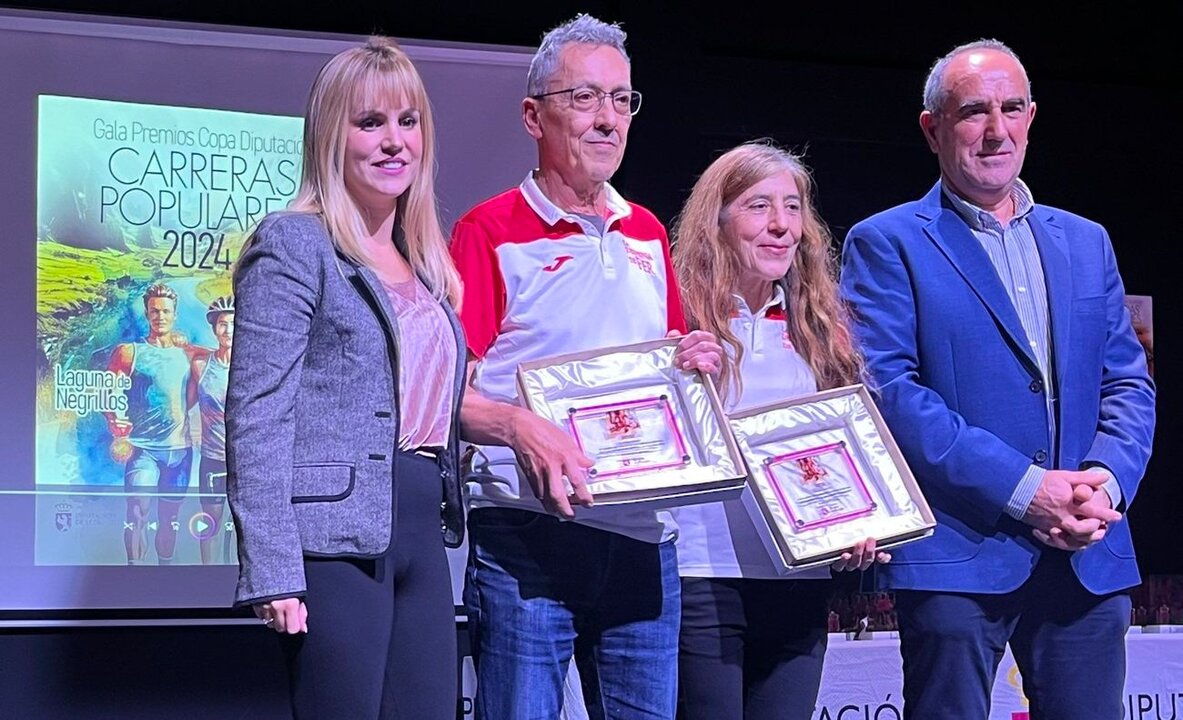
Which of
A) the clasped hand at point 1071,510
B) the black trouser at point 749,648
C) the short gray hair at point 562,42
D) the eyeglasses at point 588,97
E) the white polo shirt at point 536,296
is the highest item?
the short gray hair at point 562,42

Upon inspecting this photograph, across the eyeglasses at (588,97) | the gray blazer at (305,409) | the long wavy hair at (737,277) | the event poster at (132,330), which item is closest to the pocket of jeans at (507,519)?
the gray blazer at (305,409)

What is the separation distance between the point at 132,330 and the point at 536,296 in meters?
2.21

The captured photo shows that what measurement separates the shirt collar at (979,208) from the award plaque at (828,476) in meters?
0.46

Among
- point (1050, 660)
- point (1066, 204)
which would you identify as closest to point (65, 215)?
point (1050, 660)

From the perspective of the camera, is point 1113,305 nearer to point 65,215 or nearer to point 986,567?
point 986,567

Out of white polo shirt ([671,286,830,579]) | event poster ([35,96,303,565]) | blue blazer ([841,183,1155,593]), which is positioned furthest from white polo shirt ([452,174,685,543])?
event poster ([35,96,303,565])

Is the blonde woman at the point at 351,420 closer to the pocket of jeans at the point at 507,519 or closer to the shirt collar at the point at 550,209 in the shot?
the pocket of jeans at the point at 507,519

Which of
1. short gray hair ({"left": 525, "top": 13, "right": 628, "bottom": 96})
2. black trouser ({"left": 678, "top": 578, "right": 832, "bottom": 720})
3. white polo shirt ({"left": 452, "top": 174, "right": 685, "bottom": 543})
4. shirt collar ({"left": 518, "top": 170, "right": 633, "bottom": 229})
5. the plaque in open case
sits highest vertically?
short gray hair ({"left": 525, "top": 13, "right": 628, "bottom": 96})

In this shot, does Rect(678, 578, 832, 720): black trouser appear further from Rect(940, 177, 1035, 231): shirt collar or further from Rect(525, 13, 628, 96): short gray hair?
Rect(525, 13, 628, 96): short gray hair

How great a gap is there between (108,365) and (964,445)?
2.71 m

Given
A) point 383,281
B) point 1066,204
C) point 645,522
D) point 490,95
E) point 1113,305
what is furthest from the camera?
point 1066,204

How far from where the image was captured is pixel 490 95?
464 cm

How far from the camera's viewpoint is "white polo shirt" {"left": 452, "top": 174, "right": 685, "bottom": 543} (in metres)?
2.53

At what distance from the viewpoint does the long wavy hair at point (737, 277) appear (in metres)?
2.83
